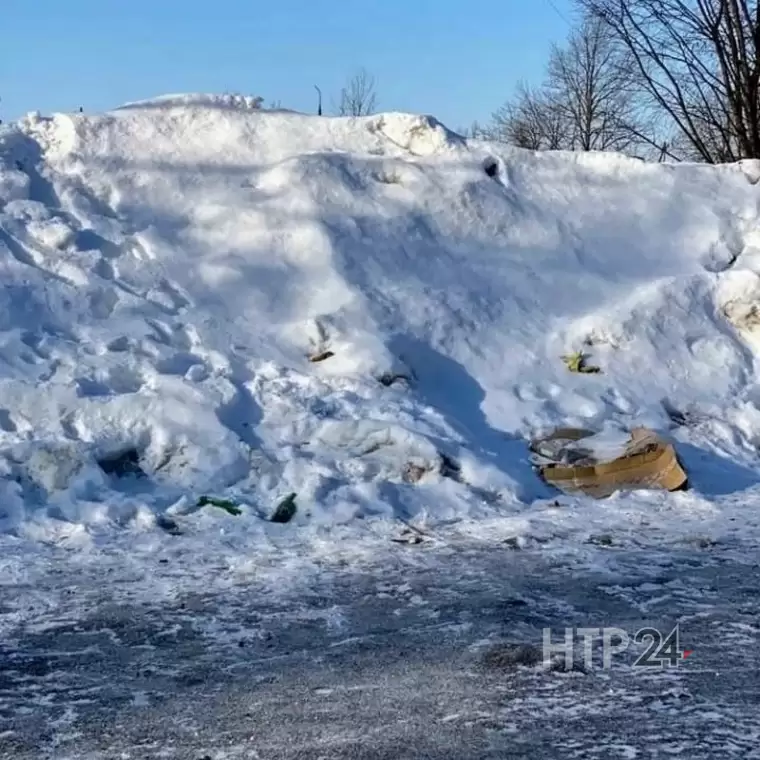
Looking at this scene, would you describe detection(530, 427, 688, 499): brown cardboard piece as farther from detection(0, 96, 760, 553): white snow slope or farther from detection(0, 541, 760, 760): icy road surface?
detection(0, 541, 760, 760): icy road surface

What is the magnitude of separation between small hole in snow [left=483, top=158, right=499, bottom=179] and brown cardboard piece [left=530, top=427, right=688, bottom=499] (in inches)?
171

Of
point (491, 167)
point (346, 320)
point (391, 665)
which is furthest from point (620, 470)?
point (491, 167)

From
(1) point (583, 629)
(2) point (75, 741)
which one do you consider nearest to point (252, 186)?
(1) point (583, 629)

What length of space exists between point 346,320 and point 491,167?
10.2 feet

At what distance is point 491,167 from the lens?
1130cm

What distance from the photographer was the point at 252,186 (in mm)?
10445

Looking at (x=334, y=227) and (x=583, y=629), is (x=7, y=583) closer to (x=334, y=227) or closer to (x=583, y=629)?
(x=583, y=629)

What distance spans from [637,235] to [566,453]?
13.2 feet

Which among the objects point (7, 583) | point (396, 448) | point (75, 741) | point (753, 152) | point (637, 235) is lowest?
point (75, 741)

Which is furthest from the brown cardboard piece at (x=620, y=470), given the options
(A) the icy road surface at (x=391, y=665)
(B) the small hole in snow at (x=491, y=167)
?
(B) the small hole in snow at (x=491, y=167)

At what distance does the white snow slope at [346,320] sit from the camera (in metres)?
7.00

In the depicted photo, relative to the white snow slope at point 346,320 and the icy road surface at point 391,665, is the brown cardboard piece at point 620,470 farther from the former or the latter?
the icy road surface at point 391,665

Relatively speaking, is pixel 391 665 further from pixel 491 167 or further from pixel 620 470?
pixel 491 167

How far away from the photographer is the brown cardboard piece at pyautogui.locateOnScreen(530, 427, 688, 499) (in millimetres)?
7336
